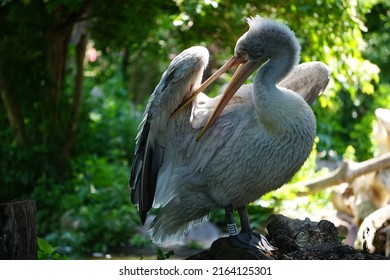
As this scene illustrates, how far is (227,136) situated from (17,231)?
1321mm

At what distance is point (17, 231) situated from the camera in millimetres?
4086

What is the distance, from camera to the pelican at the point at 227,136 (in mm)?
4398

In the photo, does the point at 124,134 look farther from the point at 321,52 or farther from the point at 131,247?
the point at 321,52

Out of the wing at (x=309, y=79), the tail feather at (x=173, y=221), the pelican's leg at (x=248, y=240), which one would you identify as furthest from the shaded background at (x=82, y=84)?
the pelican's leg at (x=248, y=240)

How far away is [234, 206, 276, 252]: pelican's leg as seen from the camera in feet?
14.6

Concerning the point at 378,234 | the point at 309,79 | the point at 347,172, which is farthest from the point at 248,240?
the point at 347,172

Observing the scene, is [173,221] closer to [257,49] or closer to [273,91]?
[273,91]

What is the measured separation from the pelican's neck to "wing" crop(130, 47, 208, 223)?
0.34 meters

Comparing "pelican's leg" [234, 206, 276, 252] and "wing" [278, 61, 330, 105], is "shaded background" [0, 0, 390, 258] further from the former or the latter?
"pelican's leg" [234, 206, 276, 252]

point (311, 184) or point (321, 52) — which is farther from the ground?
point (321, 52)

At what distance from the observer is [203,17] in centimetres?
765

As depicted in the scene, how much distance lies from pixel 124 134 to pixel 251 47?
26.4ft

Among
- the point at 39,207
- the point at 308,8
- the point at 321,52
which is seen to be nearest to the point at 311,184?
the point at 321,52
